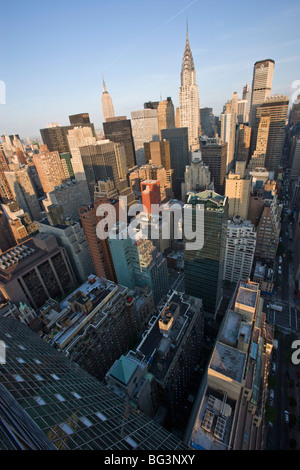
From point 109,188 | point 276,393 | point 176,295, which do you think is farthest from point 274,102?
point 276,393

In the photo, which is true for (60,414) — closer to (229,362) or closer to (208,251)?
(229,362)

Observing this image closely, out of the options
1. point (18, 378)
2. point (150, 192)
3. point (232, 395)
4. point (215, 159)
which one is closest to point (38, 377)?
point (18, 378)

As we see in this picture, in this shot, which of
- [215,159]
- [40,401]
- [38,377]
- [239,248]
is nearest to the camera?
[40,401]

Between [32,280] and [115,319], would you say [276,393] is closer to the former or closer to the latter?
[115,319]

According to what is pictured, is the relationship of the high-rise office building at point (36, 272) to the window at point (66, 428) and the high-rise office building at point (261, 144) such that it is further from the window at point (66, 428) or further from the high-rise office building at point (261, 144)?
the high-rise office building at point (261, 144)

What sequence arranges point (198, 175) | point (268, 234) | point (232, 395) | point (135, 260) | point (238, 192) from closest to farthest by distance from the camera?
point (232, 395), point (135, 260), point (268, 234), point (238, 192), point (198, 175)

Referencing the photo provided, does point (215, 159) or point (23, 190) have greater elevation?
point (215, 159)
